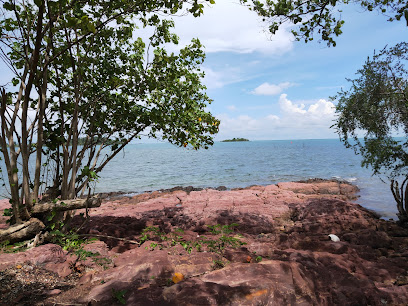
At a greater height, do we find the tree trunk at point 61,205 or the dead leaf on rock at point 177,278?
the tree trunk at point 61,205

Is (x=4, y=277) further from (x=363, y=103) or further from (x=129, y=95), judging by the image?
(x=363, y=103)

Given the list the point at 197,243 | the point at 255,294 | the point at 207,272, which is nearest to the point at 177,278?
the point at 207,272

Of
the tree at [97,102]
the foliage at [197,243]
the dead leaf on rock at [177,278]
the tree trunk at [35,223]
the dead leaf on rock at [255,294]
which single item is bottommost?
the foliage at [197,243]

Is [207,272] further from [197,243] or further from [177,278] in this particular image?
[197,243]

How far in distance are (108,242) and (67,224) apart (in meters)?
1.34

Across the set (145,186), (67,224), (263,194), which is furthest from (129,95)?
(145,186)

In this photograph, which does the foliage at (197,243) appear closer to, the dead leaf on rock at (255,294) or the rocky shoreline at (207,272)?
the rocky shoreline at (207,272)

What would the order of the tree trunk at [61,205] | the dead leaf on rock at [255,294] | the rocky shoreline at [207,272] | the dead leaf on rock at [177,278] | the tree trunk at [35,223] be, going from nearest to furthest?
the dead leaf on rock at [255,294], the rocky shoreline at [207,272], the dead leaf on rock at [177,278], the tree trunk at [35,223], the tree trunk at [61,205]

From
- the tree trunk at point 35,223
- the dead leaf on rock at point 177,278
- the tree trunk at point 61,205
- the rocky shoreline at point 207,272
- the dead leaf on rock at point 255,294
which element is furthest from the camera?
the tree trunk at point 61,205

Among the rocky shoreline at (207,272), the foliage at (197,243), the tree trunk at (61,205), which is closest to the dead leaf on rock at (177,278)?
the rocky shoreline at (207,272)

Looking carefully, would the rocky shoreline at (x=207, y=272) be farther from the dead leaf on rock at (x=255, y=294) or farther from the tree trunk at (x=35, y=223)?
the tree trunk at (x=35, y=223)

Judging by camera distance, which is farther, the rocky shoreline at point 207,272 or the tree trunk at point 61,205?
the tree trunk at point 61,205

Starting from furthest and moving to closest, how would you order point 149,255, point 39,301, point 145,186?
point 145,186 < point 149,255 < point 39,301

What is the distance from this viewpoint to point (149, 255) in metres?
6.16
